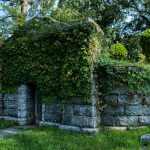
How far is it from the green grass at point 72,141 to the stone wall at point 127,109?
507mm

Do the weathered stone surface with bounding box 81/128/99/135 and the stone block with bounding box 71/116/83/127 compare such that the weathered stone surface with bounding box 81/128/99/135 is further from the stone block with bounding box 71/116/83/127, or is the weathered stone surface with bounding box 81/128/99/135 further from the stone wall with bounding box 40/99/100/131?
Result: the stone block with bounding box 71/116/83/127

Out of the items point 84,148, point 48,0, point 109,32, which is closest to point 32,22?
point 84,148

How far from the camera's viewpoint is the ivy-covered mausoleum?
9.59 m

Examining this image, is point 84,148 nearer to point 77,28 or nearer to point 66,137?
point 66,137

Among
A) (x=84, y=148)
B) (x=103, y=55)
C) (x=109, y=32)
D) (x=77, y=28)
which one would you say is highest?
(x=109, y=32)

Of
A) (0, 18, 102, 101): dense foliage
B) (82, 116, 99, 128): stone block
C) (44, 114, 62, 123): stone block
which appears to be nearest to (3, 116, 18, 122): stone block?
(0, 18, 102, 101): dense foliage

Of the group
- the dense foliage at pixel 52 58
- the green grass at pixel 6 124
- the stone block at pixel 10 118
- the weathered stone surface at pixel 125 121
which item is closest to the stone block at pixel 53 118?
the dense foliage at pixel 52 58

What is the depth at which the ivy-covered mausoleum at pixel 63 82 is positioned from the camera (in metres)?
9.59

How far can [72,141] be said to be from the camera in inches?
324

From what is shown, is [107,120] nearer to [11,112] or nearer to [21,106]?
[21,106]

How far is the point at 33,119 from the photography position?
11438 millimetres

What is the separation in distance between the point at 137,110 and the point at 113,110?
0.76m

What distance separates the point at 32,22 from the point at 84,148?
228 inches

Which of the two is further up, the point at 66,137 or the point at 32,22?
the point at 32,22
